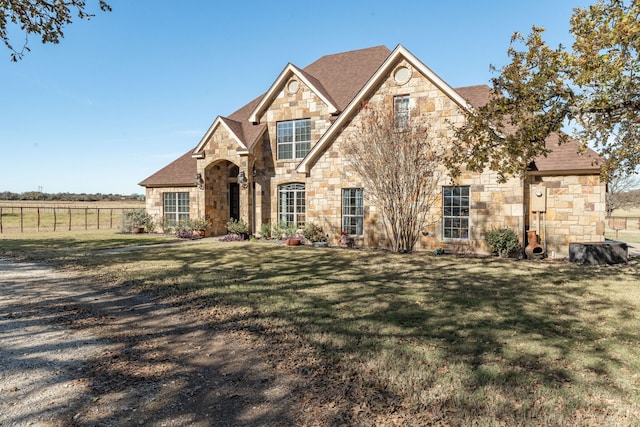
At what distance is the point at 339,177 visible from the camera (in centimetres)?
1725

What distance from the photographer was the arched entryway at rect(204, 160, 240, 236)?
22.0 m

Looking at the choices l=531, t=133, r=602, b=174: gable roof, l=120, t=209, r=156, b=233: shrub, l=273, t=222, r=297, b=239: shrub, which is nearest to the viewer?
l=531, t=133, r=602, b=174: gable roof

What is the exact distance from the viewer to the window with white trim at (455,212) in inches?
591

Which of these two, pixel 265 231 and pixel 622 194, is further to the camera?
pixel 622 194

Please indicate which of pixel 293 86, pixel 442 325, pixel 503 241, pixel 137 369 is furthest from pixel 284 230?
pixel 137 369

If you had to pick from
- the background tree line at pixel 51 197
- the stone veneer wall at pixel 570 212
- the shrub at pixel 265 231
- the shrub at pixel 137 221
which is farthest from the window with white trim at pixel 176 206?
the background tree line at pixel 51 197

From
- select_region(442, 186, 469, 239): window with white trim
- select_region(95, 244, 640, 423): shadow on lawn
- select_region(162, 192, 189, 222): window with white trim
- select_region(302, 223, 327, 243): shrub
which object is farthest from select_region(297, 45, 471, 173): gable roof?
select_region(162, 192, 189, 222): window with white trim

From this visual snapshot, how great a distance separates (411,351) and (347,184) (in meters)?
12.5

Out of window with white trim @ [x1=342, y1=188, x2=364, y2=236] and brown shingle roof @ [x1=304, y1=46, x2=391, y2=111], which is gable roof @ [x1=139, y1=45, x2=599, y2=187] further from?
window with white trim @ [x1=342, y1=188, x2=364, y2=236]

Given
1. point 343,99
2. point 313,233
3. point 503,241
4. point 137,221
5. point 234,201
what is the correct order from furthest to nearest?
point 137,221, point 234,201, point 343,99, point 313,233, point 503,241

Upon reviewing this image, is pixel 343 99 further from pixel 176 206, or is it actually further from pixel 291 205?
pixel 176 206

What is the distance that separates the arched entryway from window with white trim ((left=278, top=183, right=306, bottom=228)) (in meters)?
4.26

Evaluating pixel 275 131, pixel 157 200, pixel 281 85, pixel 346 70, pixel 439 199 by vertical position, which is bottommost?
pixel 439 199

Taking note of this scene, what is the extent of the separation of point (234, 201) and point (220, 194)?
46.8 inches
